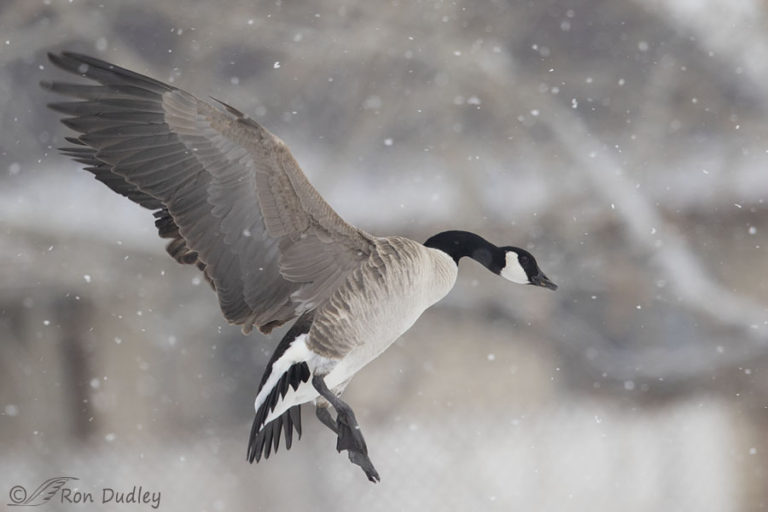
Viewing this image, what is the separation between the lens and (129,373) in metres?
2.17

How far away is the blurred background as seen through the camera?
213cm

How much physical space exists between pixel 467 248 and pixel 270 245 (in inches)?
11.2

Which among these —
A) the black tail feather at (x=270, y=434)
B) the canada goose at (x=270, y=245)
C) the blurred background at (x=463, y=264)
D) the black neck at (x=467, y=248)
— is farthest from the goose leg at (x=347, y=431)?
the blurred background at (x=463, y=264)

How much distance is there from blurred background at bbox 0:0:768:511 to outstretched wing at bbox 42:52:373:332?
0.87 metres

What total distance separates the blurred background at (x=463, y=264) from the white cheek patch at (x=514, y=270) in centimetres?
82

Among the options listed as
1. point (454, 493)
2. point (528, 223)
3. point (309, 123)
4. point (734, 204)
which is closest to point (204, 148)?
point (309, 123)

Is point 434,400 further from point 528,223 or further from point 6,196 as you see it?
point 6,196

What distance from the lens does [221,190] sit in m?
1.18

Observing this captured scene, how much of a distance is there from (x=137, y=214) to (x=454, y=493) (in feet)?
3.34

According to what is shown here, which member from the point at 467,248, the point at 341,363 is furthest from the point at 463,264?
the point at 341,363

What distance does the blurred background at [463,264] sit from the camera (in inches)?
83.9

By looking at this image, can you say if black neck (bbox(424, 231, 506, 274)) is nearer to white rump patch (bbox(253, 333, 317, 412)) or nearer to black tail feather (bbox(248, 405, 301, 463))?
white rump patch (bbox(253, 333, 317, 412))
